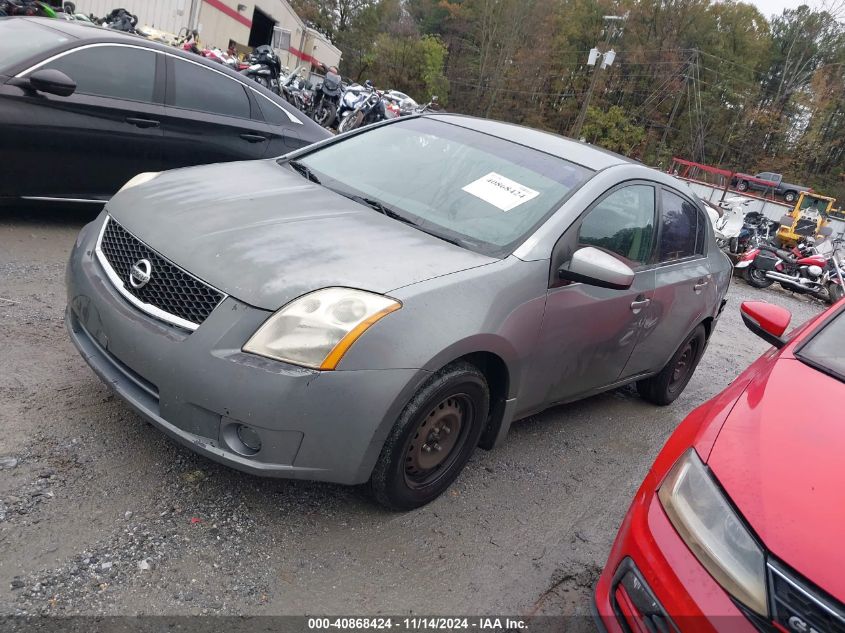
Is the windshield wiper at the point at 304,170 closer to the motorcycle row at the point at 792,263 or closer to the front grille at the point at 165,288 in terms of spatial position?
the front grille at the point at 165,288

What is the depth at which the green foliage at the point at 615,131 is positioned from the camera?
56.8 m

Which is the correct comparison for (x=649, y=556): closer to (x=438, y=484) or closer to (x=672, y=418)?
(x=438, y=484)

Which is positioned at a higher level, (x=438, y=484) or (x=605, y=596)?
(x=605, y=596)

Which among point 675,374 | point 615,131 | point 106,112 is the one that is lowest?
point 675,374

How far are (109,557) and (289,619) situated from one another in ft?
2.11

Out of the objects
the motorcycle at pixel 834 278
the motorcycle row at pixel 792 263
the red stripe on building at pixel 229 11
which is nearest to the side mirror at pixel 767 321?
the motorcycle row at pixel 792 263

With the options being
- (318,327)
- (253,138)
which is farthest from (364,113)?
(318,327)

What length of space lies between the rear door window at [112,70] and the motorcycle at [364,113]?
8.37 metres

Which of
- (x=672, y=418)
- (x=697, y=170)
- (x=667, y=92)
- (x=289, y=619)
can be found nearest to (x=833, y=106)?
(x=667, y=92)

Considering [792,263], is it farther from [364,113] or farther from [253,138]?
[253,138]

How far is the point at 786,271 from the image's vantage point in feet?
46.0

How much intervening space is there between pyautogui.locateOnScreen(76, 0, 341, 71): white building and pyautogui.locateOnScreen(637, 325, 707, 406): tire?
22.0 metres

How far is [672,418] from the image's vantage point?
15.9 ft

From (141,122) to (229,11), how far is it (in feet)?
102
